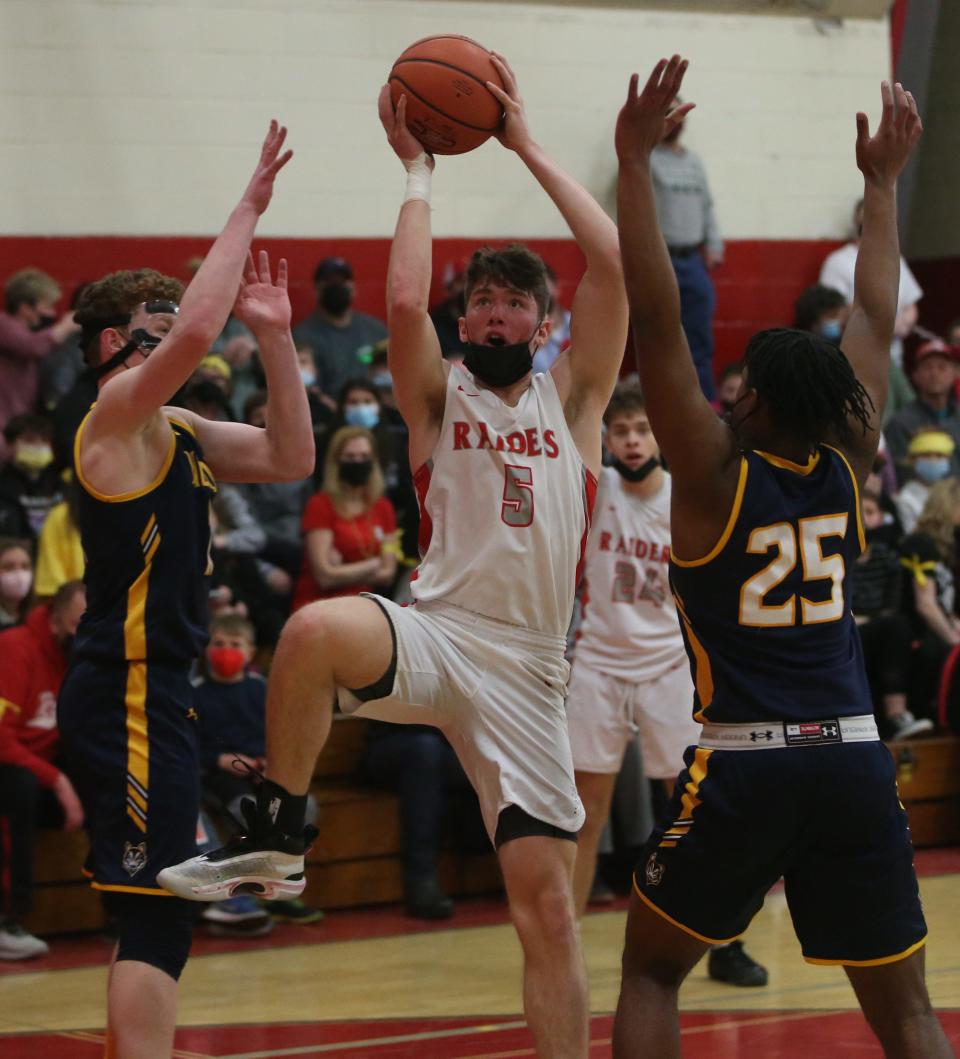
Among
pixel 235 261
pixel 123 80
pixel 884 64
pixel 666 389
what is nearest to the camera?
pixel 666 389

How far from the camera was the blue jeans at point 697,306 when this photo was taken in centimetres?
1218

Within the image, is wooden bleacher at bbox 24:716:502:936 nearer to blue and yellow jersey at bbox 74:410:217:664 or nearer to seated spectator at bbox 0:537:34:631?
seated spectator at bbox 0:537:34:631

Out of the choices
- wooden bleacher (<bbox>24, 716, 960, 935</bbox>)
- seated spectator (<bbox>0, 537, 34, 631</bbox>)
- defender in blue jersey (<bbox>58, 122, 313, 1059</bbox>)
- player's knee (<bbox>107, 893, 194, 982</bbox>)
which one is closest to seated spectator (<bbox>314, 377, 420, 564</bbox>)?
wooden bleacher (<bbox>24, 716, 960, 935</bbox>)

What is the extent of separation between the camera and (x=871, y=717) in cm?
409

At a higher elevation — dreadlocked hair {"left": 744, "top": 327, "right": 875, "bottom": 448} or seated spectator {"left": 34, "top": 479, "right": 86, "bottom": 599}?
dreadlocked hair {"left": 744, "top": 327, "right": 875, "bottom": 448}

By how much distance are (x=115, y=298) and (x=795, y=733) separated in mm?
2009

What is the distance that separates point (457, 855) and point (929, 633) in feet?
10.5

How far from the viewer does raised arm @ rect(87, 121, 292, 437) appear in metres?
4.23

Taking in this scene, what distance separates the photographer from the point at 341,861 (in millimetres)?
8578

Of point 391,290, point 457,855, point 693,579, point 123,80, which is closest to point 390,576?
point 457,855

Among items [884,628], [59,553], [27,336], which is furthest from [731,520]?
[27,336]

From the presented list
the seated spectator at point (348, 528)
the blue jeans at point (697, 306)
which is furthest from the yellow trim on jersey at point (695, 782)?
the blue jeans at point (697, 306)

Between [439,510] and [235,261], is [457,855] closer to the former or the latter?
[439,510]

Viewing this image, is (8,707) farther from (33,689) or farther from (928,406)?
(928,406)
